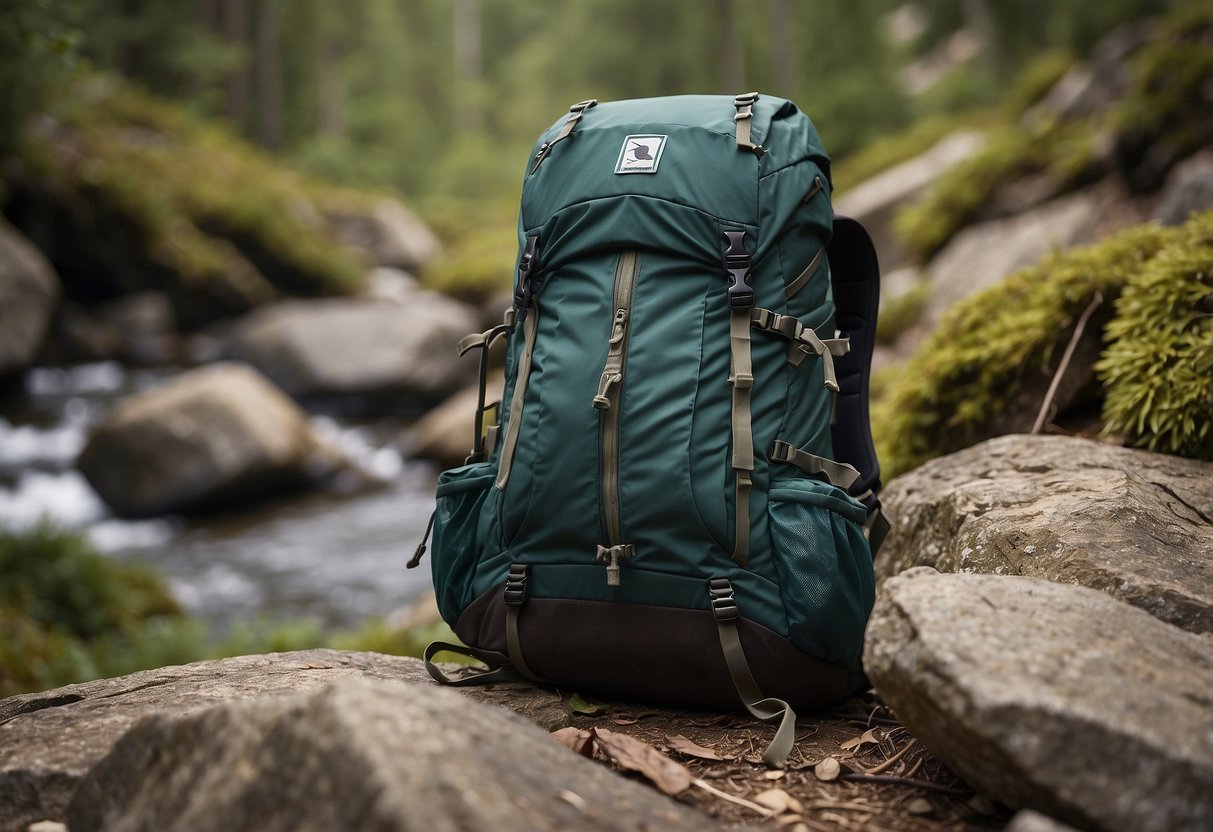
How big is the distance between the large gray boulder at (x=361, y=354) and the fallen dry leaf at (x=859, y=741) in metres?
9.14

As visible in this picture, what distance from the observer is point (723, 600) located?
2113mm

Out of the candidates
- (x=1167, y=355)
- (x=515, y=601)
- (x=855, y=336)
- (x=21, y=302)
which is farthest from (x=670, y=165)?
(x=21, y=302)

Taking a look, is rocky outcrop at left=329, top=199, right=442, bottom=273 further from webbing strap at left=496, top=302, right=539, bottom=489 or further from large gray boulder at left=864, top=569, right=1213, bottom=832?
large gray boulder at left=864, top=569, right=1213, bottom=832

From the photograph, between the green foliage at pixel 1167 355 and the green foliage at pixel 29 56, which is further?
the green foliage at pixel 29 56

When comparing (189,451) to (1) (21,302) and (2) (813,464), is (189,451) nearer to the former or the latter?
(1) (21,302)

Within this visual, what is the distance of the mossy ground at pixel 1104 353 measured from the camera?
9.26 ft

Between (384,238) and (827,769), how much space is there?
17817 millimetres

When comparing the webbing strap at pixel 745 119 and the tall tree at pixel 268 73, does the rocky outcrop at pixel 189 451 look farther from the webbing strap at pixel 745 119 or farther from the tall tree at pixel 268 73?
the tall tree at pixel 268 73

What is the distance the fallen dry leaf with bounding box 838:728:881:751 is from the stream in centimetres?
474

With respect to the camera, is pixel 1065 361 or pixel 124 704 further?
pixel 1065 361

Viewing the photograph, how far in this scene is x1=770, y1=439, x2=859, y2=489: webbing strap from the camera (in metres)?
2.20

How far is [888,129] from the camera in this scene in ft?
52.0

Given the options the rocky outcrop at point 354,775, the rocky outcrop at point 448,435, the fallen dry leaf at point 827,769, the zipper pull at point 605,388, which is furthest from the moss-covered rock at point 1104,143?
the rocky outcrop at point 354,775

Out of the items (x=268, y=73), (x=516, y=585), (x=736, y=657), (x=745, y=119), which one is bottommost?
(x=736, y=657)
